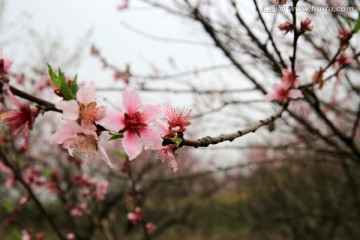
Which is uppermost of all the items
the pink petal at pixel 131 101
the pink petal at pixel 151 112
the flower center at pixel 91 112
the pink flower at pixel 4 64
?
the pink flower at pixel 4 64

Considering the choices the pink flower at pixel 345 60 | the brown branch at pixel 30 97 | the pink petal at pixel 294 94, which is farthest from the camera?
Result: the pink flower at pixel 345 60

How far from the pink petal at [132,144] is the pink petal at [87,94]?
6.3 inches

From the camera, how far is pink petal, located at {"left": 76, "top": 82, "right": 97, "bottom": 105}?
35.6 inches

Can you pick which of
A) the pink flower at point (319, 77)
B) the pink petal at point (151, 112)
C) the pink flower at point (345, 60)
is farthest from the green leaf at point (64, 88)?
the pink flower at point (345, 60)

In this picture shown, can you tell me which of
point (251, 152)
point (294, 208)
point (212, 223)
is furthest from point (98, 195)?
point (212, 223)

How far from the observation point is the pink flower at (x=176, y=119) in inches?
39.6

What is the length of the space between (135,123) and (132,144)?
76 millimetres

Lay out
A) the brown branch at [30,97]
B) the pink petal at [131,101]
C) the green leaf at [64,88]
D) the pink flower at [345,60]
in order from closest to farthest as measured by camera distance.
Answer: the brown branch at [30,97], the green leaf at [64,88], the pink petal at [131,101], the pink flower at [345,60]

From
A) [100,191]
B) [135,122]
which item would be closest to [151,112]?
[135,122]

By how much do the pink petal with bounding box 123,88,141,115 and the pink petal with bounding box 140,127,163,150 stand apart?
0.10 meters

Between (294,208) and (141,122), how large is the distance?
21.5ft

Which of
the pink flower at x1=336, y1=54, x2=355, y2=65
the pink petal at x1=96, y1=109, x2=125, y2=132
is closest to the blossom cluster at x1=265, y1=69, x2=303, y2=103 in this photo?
the pink flower at x1=336, y1=54, x2=355, y2=65

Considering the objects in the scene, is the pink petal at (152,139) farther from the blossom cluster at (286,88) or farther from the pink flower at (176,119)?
the blossom cluster at (286,88)

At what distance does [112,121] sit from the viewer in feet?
3.08
